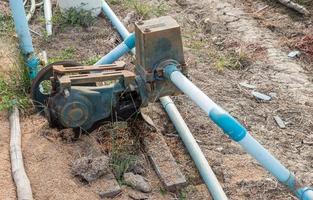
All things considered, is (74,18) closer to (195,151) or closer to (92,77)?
(92,77)

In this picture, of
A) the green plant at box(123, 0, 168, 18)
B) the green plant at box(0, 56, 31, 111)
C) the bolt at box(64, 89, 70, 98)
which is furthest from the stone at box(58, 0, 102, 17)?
the bolt at box(64, 89, 70, 98)

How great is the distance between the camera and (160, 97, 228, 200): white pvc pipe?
3.44m

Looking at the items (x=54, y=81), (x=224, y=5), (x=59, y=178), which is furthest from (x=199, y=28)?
(x=59, y=178)

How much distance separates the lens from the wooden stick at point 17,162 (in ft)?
10.3

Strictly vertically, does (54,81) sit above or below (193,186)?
above

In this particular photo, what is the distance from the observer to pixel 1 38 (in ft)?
16.9

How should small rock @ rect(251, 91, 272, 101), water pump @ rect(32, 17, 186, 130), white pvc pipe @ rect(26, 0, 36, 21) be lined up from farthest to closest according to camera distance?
white pvc pipe @ rect(26, 0, 36, 21)
small rock @ rect(251, 91, 272, 101)
water pump @ rect(32, 17, 186, 130)

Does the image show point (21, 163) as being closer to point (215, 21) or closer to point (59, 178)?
point (59, 178)

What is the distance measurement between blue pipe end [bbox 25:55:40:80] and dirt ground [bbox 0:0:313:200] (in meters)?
0.39

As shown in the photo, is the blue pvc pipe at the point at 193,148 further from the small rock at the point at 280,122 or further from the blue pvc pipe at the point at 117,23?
the blue pvc pipe at the point at 117,23

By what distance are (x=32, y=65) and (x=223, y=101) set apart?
1770mm

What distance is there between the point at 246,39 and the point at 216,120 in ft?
10.7

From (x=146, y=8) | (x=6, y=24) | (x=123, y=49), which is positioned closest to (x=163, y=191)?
(x=123, y=49)

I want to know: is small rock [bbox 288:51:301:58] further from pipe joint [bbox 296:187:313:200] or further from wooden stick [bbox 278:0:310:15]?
pipe joint [bbox 296:187:313:200]
